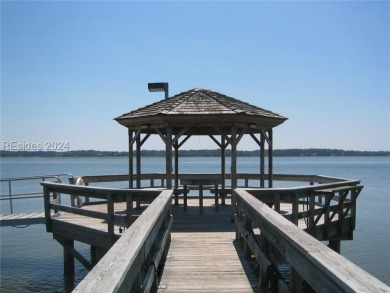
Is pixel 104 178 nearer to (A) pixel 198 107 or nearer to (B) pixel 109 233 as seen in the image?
(A) pixel 198 107

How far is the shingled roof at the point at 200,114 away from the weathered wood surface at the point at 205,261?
7.96 feet

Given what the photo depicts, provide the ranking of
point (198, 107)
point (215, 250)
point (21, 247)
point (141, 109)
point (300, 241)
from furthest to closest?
1. point (21, 247)
2. point (141, 109)
3. point (198, 107)
4. point (215, 250)
5. point (300, 241)

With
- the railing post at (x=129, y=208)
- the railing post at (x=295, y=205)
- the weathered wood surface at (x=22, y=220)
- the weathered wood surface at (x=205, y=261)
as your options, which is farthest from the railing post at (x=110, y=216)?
the weathered wood surface at (x=22, y=220)

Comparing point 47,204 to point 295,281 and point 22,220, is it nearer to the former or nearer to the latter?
point 22,220

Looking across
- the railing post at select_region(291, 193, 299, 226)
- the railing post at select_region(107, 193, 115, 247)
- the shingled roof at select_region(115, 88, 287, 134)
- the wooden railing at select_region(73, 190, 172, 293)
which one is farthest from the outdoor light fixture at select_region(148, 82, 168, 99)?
the wooden railing at select_region(73, 190, 172, 293)

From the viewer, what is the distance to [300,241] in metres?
2.71

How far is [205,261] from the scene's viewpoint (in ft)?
18.1

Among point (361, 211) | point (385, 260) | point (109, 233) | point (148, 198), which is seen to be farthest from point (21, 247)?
point (361, 211)

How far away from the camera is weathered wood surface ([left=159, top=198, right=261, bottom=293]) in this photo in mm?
4480

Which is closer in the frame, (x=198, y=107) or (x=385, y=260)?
(x=198, y=107)

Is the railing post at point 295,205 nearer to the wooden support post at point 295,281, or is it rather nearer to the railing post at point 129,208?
the railing post at point 129,208

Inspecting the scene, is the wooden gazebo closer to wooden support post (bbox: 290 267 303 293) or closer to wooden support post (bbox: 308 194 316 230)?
wooden support post (bbox: 308 194 316 230)

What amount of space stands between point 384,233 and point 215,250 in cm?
1528

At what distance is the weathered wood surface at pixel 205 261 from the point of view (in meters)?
4.48
